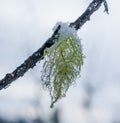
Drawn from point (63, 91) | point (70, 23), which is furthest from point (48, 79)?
point (70, 23)

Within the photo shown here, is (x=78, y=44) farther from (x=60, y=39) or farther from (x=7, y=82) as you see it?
(x=7, y=82)

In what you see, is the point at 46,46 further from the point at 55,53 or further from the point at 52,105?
the point at 52,105

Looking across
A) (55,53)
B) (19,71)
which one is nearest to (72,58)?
(55,53)

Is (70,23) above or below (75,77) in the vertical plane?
above

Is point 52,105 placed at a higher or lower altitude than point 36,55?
lower

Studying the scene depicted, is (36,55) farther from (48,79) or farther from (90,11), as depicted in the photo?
(90,11)
